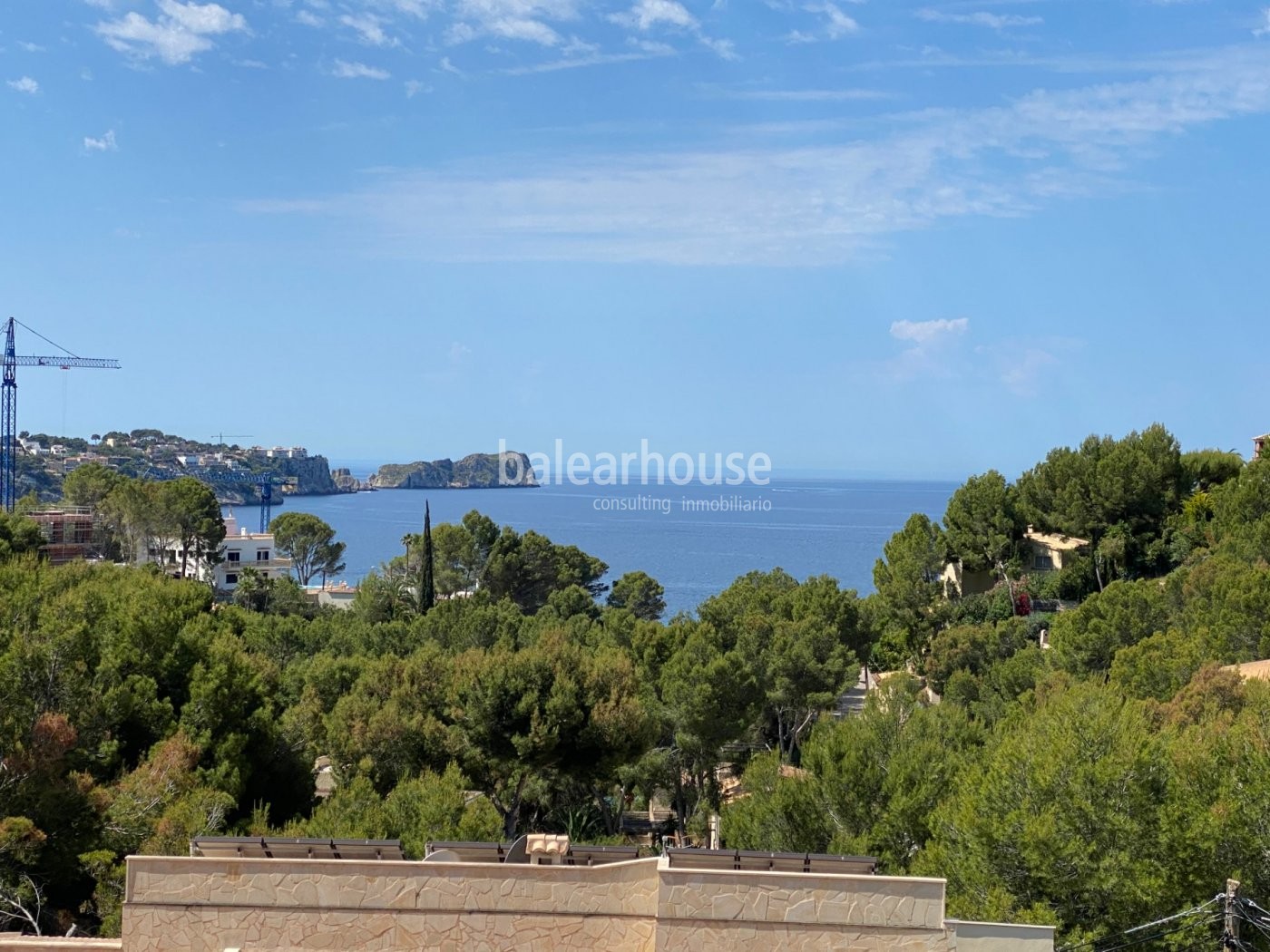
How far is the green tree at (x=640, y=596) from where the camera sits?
175 ft

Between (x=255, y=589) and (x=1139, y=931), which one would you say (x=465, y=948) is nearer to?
(x=1139, y=931)

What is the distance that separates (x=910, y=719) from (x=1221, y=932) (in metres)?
5.96

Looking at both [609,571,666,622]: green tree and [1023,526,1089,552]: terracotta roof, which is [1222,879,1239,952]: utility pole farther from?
[609,571,666,622]: green tree

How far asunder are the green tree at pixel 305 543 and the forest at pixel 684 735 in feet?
83.6

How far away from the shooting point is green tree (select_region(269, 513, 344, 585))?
211 ft

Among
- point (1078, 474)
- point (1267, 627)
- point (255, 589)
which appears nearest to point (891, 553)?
point (1078, 474)

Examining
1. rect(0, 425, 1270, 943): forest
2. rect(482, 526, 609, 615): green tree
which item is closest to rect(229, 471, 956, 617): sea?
rect(482, 526, 609, 615): green tree

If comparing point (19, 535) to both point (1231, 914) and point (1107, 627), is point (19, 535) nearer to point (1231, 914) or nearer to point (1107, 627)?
point (1107, 627)

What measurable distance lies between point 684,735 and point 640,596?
30.0 metres

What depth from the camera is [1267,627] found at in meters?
23.0

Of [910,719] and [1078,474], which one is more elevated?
[1078,474]

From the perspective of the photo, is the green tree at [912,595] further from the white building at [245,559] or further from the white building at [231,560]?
the white building at [245,559]

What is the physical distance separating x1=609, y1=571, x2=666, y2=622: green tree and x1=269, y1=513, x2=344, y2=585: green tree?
60.2 feet

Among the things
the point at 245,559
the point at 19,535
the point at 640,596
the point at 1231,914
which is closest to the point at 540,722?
the point at 1231,914
